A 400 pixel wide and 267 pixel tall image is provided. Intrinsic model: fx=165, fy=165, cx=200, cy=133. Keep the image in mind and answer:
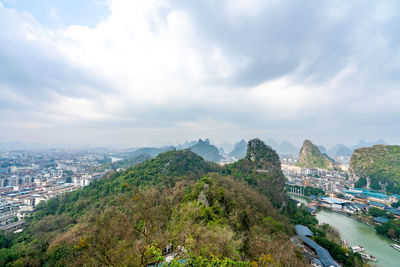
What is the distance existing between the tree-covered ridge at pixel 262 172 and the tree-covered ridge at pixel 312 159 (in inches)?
2278

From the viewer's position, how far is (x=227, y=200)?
49.1 feet

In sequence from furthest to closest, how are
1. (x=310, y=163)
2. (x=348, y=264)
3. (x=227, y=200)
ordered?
(x=310, y=163) < (x=227, y=200) < (x=348, y=264)

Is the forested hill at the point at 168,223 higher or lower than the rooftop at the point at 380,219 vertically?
higher

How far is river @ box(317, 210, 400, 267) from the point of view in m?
17.8

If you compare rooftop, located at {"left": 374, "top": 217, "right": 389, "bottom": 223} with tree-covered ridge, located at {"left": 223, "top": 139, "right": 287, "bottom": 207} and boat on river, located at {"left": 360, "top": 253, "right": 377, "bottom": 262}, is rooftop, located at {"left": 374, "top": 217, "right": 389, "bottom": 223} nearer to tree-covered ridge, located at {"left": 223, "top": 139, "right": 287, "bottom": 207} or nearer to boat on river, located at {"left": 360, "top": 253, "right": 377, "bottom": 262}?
boat on river, located at {"left": 360, "top": 253, "right": 377, "bottom": 262}

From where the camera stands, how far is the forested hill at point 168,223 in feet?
18.7

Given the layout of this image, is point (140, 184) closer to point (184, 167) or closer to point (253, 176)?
point (184, 167)

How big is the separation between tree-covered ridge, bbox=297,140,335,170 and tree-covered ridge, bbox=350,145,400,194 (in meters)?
22.9

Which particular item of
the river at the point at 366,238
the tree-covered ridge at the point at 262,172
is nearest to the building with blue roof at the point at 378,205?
the river at the point at 366,238

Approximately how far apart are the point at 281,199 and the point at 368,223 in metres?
13.5

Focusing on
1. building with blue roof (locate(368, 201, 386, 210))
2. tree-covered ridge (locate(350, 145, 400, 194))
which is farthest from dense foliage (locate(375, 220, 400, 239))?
tree-covered ridge (locate(350, 145, 400, 194))

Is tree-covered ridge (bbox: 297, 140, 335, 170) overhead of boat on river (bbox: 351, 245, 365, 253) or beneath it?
Answer: overhead

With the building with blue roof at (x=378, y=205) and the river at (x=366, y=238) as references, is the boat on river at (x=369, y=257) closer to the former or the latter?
the river at (x=366, y=238)

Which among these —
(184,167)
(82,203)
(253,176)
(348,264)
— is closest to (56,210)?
(82,203)
